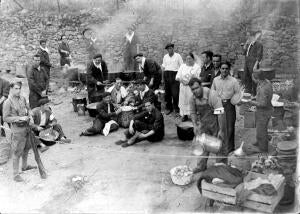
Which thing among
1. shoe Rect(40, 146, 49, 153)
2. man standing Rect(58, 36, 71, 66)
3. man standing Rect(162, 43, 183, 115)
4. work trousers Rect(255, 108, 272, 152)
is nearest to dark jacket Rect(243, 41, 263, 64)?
man standing Rect(162, 43, 183, 115)

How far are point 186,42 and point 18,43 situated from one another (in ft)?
26.2

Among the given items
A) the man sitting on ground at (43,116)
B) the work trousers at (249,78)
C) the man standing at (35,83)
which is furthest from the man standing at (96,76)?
the work trousers at (249,78)

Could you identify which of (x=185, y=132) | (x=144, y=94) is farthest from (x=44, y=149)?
(x=185, y=132)

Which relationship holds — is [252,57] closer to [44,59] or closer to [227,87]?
[227,87]

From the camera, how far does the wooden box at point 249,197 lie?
19.6 feet

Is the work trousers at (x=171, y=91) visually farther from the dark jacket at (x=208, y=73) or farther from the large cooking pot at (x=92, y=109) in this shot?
the large cooking pot at (x=92, y=109)

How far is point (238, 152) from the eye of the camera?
24.3 feet

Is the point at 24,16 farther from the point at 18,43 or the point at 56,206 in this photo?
the point at 56,206

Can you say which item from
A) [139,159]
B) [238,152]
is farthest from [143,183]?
[238,152]

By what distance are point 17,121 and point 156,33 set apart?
9877mm

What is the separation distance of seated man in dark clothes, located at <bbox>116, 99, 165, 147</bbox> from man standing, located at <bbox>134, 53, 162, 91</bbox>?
6.66 feet

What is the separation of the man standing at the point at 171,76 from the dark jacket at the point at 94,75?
77.5 inches

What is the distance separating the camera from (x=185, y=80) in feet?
34.4

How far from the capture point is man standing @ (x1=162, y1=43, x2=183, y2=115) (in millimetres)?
11617
